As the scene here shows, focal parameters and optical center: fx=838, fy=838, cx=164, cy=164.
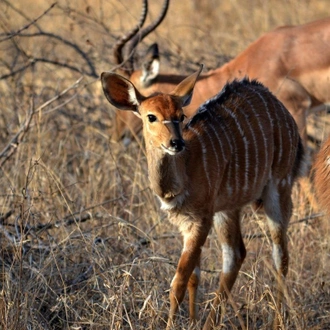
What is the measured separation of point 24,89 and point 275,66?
2028 millimetres

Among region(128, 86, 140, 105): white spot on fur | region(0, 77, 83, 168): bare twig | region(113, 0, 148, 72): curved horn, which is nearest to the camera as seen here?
region(128, 86, 140, 105): white spot on fur

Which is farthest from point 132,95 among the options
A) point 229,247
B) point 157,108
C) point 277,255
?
point 277,255

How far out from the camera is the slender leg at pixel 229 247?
417cm

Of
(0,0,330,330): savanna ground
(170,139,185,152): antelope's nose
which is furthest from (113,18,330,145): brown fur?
(170,139,185,152): antelope's nose

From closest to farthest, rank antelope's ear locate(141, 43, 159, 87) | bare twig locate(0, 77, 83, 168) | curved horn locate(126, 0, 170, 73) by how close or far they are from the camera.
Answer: bare twig locate(0, 77, 83, 168) < curved horn locate(126, 0, 170, 73) < antelope's ear locate(141, 43, 159, 87)

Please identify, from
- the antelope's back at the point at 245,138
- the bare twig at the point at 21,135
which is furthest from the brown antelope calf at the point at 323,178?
the bare twig at the point at 21,135

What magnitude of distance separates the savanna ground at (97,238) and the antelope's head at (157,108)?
49cm

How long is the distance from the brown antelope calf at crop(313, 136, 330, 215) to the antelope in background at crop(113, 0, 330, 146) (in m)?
2.41

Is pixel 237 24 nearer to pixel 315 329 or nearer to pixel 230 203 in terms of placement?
pixel 230 203

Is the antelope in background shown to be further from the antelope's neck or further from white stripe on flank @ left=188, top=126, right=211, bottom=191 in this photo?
the antelope's neck

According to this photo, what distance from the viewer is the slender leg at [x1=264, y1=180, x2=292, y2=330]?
429 cm

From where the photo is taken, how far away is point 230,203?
4.18 metres

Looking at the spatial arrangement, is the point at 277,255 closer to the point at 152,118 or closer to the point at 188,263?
the point at 188,263

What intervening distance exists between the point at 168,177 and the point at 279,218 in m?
0.77
